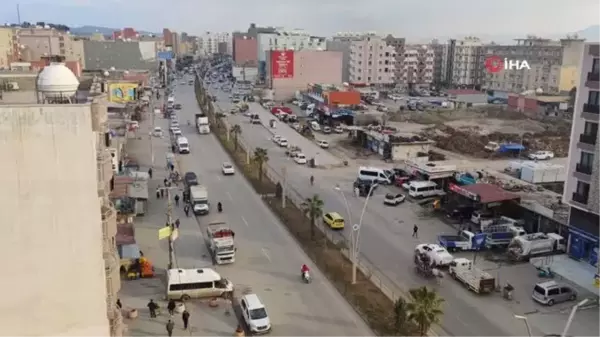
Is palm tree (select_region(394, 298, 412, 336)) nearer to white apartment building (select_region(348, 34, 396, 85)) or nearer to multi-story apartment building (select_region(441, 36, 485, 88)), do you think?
white apartment building (select_region(348, 34, 396, 85))

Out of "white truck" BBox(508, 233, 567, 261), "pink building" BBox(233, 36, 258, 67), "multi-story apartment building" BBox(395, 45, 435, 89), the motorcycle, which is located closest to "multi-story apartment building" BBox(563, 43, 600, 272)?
"white truck" BBox(508, 233, 567, 261)

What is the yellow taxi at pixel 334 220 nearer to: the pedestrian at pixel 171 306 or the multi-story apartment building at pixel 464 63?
the pedestrian at pixel 171 306

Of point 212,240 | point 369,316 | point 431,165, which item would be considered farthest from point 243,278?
point 431,165

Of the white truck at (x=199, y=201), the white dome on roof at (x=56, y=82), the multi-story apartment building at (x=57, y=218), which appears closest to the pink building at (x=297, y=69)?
the white truck at (x=199, y=201)

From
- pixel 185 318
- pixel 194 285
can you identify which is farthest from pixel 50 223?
pixel 194 285

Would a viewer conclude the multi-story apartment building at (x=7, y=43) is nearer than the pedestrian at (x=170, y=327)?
No

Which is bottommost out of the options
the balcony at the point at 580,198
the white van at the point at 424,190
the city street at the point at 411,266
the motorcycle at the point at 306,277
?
the city street at the point at 411,266

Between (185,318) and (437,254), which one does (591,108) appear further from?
(185,318)
